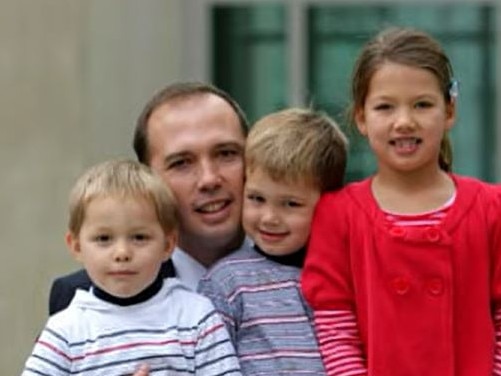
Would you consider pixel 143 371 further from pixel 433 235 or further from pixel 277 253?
pixel 433 235

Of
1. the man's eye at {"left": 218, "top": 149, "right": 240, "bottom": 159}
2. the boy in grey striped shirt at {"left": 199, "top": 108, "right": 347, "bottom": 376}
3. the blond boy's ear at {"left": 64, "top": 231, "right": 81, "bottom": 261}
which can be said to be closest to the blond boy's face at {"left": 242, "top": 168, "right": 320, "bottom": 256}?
the boy in grey striped shirt at {"left": 199, "top": 108, "right": 347, "bottom": 376}

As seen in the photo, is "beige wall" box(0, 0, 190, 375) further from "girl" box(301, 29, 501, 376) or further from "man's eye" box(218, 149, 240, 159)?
"girl" box(301, 29, 501, 376)

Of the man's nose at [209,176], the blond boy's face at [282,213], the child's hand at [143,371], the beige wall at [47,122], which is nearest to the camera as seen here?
the child's hand at [143,371]

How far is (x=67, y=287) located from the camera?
4555mm

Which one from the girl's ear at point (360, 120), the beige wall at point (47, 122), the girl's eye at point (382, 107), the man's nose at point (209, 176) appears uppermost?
the girl's eye at point (382, 107)

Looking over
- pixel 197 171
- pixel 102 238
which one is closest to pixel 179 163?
pixel 197 171

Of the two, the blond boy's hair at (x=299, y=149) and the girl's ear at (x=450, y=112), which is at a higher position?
the girl's ear at (x=450, y=112)

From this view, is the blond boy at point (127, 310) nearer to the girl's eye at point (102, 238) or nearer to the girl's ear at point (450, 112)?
the girl's eye at point (102, 238)

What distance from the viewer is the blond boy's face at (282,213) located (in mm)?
4184

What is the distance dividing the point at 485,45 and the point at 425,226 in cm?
494

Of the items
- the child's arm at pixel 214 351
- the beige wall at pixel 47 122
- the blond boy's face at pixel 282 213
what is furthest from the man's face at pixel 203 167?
the beige wall at pixel 47 122

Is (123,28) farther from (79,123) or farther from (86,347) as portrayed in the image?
(86,347)

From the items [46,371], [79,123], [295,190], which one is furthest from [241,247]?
[79,123]

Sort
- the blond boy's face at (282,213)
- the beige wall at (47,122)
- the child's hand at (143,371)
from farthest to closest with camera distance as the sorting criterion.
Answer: the beige wall at (47,122) → the blond boy's face at (282,213) → the child's hand at (143,371)
